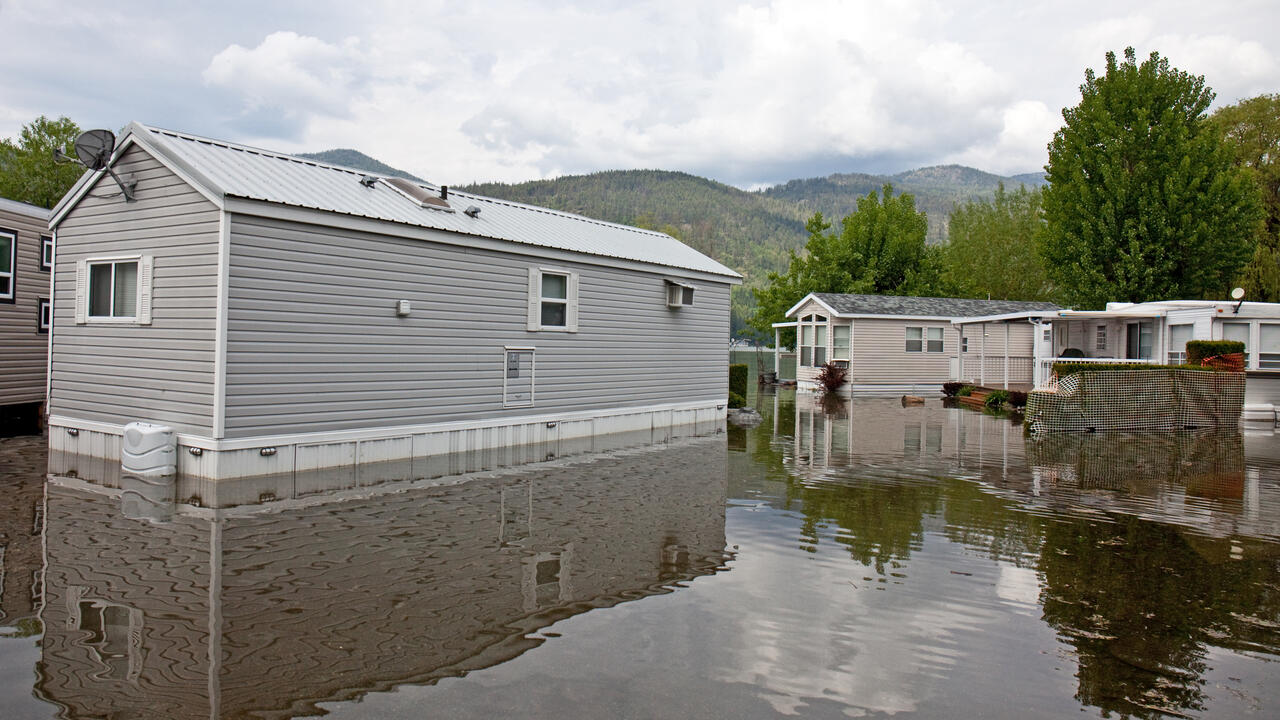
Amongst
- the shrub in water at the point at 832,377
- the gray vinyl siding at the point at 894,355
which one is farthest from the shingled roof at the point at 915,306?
the shrub in water at the point at 832,377

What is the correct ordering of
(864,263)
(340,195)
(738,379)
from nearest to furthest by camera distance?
(340,195) → (738,379) → (864,263)

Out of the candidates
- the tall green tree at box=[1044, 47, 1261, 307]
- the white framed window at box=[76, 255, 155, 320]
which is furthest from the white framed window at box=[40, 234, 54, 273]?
the tall green tree at box=[1044, 47, 1261, 307]

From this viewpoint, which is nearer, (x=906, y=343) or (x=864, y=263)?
(x=906, y=343)

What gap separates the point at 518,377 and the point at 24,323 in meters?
9.13

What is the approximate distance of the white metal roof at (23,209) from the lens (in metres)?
14.5

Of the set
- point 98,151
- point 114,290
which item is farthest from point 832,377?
point 98,151

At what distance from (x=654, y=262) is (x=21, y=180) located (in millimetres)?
33595

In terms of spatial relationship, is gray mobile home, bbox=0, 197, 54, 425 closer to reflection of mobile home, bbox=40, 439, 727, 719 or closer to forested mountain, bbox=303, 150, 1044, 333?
reflection of mobile home, bbox=40, 439, 727, 719

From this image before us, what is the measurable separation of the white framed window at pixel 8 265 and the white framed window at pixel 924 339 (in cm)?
2608

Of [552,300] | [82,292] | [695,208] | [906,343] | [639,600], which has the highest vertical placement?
[695,208]

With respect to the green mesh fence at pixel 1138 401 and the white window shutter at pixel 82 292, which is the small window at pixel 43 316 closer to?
the white window shutter at pixel 82 292

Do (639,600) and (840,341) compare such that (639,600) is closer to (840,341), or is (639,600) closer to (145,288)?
(145,288)

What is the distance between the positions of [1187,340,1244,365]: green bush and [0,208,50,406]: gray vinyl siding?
2427cm

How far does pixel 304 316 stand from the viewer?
10586 mm
